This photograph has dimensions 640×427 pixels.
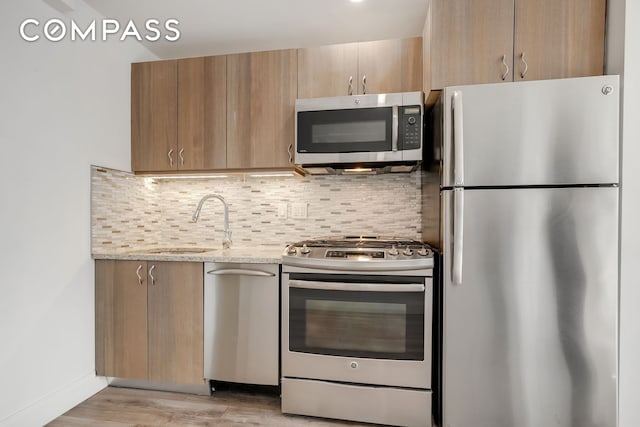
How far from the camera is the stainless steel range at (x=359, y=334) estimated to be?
1.69m

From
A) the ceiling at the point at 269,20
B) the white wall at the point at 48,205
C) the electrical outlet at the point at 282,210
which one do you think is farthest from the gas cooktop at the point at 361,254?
the ceiling at the point at 269,20

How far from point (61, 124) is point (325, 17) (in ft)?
5.70

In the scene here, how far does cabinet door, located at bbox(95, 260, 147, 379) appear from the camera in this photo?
2.03 meters

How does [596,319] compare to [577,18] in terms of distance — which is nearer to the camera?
[596,319]

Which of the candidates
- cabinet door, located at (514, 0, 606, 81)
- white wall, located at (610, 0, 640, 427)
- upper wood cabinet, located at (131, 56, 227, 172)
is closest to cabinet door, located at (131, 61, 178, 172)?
upper wood cabinet, located at (131, 56, 227, 172)

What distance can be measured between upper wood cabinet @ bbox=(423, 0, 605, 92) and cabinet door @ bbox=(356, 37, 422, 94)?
273 mm

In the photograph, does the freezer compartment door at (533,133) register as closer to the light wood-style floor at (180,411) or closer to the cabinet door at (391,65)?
the cabinet door at (391,65)

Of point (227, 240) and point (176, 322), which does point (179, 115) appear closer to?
point (227, 240)

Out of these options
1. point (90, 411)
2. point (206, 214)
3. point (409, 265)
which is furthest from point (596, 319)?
point (90, 411)

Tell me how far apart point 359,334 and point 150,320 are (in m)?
1.32

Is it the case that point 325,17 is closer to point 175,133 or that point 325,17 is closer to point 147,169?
point 175,133

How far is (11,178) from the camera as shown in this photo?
1.59 metres

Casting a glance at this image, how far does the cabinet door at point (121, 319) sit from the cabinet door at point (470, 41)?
216 cm

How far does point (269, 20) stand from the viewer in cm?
211
